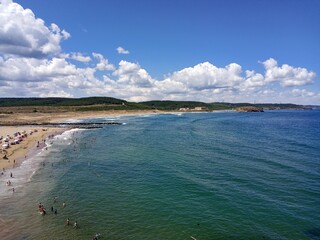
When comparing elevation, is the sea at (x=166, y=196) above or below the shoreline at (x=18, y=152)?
below

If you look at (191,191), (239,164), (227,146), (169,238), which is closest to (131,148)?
(227,146)

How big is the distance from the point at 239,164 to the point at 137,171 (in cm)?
1994

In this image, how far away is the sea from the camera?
1310 inches

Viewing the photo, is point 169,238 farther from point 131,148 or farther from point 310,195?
point 131,148

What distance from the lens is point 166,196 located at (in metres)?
43.0

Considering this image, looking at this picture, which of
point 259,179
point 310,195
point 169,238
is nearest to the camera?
point 169,238

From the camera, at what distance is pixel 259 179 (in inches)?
1940

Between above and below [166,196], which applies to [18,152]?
above

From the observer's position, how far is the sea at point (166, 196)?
109 feet

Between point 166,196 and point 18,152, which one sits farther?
point 18,152

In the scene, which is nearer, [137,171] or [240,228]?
Answer: [240,228]

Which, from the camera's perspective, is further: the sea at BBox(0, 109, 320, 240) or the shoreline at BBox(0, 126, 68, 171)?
the shoreline at BBox(0, 126, 68, 171)

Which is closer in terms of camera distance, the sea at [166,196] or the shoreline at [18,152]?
the sea at [166,196]

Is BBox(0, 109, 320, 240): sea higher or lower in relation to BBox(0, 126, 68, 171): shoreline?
lower
